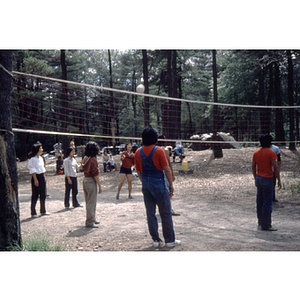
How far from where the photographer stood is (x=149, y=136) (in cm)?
379

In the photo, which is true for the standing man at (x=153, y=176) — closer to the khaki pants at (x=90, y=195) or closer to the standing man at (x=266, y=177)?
the khaki pants at (x=90, y=195)

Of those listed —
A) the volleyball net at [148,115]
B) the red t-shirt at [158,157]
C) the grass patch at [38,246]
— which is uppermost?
the volleyball net at [148,115]

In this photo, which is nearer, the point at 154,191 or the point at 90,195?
the point at 154,191

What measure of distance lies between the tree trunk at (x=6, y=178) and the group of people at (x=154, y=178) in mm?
1496

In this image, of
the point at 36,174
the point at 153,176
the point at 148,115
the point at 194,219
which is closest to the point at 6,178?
the point at 153,176

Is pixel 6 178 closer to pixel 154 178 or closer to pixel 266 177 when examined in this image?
pixel 154 178

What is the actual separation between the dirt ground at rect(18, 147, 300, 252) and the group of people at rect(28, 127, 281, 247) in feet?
0.81

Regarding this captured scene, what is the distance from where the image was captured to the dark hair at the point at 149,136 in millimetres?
3787

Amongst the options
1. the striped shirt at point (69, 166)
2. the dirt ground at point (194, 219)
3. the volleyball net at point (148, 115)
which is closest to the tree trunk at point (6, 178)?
the dirt ground at point (194, 219)

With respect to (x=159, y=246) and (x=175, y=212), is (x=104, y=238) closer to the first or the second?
(x=159, y=246)

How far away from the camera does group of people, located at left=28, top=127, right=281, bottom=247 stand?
379 cm

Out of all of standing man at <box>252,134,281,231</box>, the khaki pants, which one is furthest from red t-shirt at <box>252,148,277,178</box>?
the khaki pants

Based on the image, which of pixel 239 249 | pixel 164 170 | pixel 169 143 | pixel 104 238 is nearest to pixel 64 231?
pixel 104 238

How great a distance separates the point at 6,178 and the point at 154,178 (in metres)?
1.72
